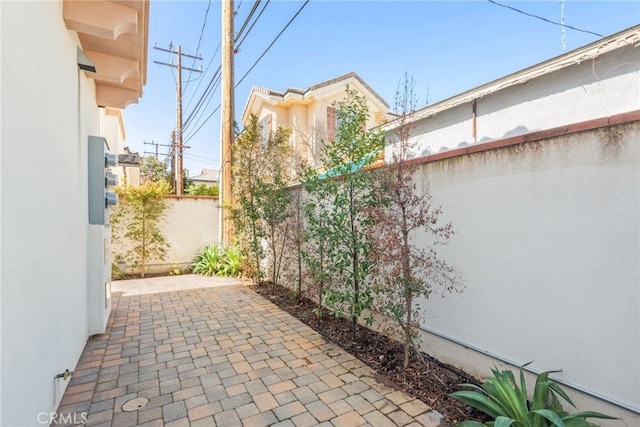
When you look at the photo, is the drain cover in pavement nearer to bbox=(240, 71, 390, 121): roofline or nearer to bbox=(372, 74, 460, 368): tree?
bbox=(372, 74, 460, 368): tree

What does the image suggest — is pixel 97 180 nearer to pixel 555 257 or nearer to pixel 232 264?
pixel 232 264

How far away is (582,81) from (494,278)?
154 inches

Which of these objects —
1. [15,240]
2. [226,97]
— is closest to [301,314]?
[15,240]

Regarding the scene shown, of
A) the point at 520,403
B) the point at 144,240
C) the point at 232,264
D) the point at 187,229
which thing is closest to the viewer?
the point at 520,403

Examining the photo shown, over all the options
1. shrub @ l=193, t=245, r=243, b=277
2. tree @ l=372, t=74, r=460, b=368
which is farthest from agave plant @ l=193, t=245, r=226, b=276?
tree @ l=372, t=74, r=460, b=368

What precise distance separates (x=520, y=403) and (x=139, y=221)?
32.1 ft

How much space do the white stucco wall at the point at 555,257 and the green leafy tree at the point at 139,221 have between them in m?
Result: 8.60

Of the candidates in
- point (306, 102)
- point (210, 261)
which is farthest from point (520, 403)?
point (306, 102)

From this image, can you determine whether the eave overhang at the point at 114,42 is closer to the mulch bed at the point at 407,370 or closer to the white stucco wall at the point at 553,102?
the white stucco wall at the point at 553,102

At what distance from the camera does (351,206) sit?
13.8ft

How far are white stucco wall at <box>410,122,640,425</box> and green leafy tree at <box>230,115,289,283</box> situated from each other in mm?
4248

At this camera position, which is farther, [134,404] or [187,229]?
[187,229]

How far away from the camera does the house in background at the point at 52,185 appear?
184 cm

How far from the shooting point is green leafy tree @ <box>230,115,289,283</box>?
6891 millimetres
